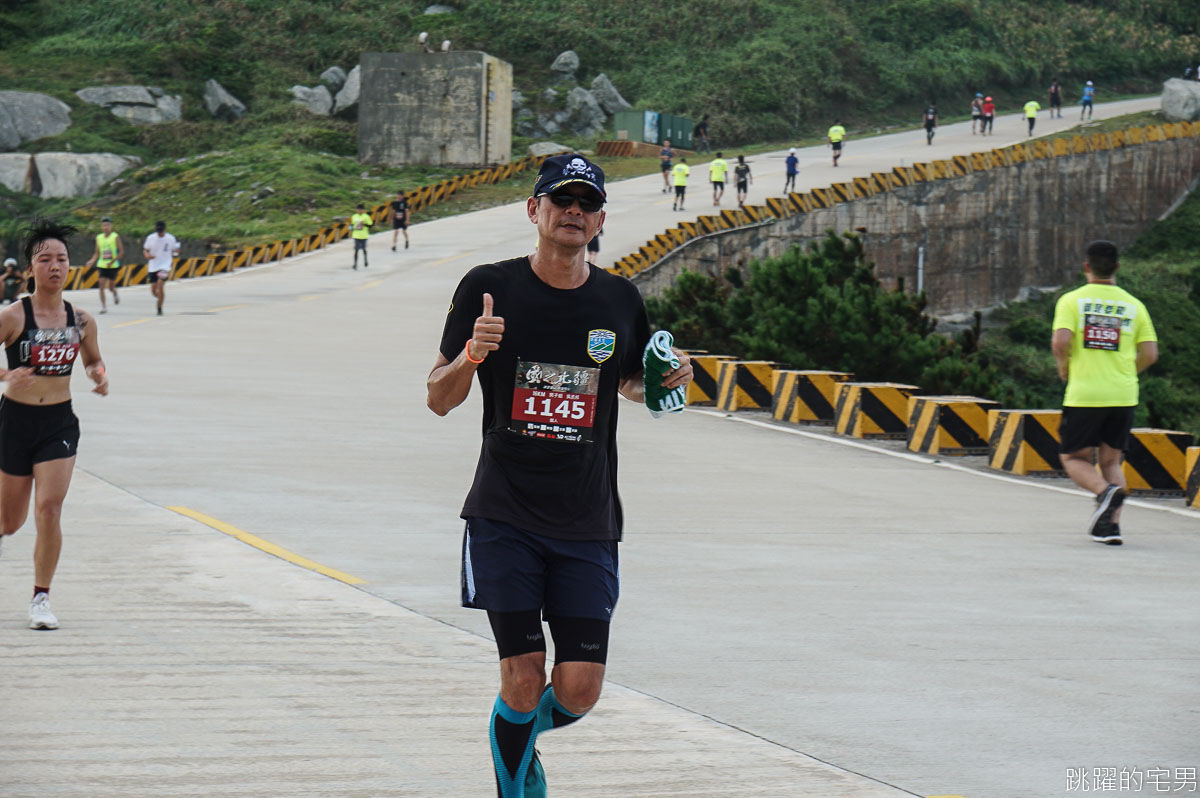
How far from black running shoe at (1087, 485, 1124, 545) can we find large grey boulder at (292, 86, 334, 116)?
67.3 m

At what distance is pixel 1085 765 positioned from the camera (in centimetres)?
568

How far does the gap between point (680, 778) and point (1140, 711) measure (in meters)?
2.21

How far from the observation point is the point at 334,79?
77.8 meters

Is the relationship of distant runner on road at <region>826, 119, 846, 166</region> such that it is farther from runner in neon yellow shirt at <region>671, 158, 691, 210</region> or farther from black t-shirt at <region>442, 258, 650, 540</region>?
black t-shirt at <region>442, 258, 650, 540</region>

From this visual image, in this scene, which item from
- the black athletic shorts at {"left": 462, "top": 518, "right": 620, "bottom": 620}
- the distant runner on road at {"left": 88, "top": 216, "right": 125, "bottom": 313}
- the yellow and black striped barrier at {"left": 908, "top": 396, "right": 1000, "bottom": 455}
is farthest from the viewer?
the distant runner on road at {"left": 88, "top": 216, "right": 125, "bottom": 313}

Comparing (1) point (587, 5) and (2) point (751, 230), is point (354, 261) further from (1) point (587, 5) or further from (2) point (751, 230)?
(1) point (587, 5)

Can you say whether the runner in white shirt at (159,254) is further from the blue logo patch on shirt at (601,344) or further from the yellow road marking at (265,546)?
the blue logo patch on shirt at (601,344)

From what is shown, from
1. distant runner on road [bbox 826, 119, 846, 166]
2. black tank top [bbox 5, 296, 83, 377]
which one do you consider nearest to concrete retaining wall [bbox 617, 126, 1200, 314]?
distant runner on road [bbox 826, 119, 846, 166]

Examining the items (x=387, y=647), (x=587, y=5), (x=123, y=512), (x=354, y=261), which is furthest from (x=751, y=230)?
(x=587, y=5)

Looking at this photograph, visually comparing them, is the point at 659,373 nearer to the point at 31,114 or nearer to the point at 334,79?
the point at 31,114

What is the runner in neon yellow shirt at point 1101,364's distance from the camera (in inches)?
429

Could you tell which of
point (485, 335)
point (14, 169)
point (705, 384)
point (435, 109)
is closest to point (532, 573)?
point (485, 335)

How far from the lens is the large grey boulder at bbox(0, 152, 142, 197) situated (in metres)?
64.4

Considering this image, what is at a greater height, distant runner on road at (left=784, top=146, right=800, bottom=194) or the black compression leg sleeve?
distant runner on road at (left=784, top=146, right=800, bottom=194)
